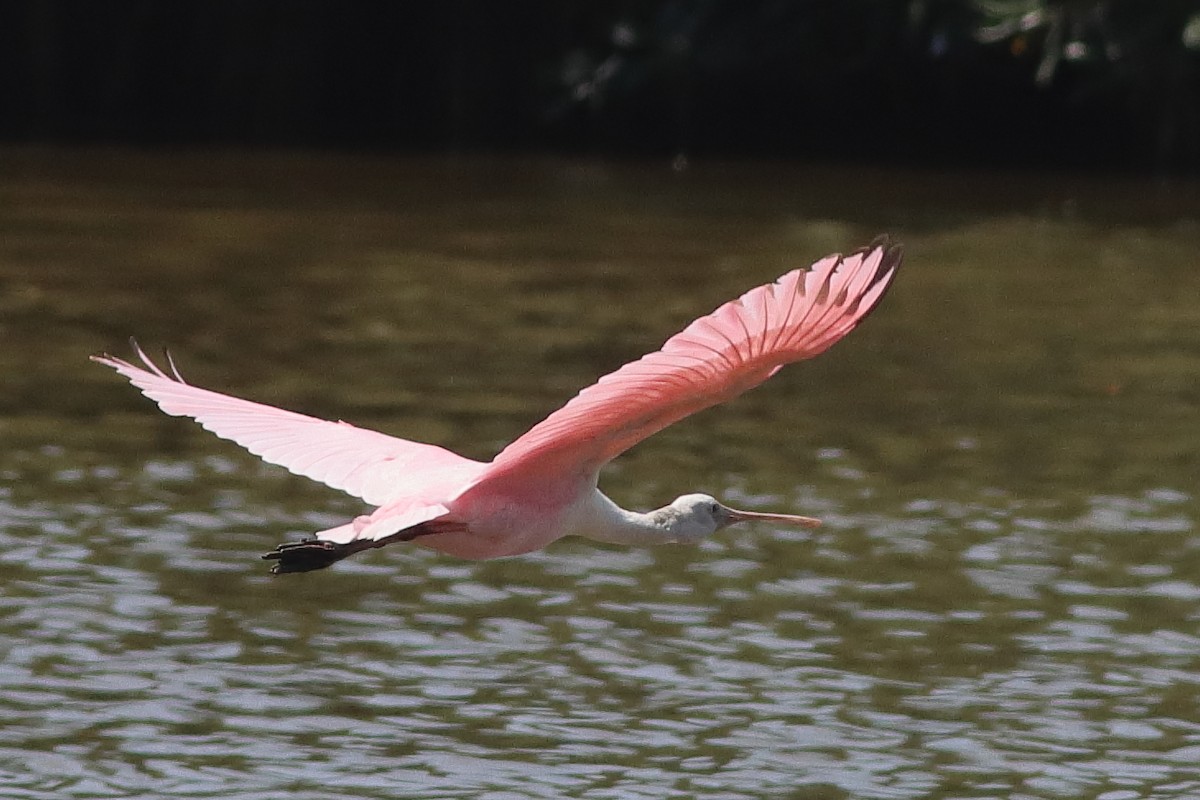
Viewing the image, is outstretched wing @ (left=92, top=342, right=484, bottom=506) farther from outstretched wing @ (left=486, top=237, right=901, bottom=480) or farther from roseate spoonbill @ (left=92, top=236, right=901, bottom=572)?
outstretched wing @ (left=486, top=237, right=901, bottom=480)

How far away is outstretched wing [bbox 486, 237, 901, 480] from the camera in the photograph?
204 inches

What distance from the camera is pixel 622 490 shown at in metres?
10.7

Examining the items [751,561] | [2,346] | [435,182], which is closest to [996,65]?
[435,182]

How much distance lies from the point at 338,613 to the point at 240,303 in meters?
7.37

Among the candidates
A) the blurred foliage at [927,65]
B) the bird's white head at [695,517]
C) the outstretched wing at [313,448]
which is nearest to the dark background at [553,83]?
the blurred foliage at [927,65]

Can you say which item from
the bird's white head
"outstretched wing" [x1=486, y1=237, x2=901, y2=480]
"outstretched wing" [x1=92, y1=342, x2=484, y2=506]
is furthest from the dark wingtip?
the bird's white head

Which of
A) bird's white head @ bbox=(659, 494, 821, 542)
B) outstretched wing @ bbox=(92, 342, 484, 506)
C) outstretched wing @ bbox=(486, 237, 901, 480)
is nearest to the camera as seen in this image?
outstretched wing @ bbox=(486, 237, 901, 480)

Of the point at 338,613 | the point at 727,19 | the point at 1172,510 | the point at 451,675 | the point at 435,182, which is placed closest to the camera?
Answer: the point at 451,675

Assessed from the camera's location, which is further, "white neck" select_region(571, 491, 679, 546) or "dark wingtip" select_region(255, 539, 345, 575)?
"white neck" select_region(571, 491, 679, 546)

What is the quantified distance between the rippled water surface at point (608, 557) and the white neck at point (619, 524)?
26.5 inches

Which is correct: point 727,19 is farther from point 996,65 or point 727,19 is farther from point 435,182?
point 435,182

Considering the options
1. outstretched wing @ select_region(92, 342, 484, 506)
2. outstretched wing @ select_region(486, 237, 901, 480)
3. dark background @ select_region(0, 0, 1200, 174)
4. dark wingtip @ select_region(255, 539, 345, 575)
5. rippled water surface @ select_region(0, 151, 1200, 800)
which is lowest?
rippled water surface @ select_region(0, 151, 1200, 800)

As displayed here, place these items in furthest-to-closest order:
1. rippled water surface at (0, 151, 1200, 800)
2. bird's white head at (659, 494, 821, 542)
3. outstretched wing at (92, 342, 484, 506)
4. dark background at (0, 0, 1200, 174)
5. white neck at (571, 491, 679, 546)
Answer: dark background at (0, 0, 1200, 174)
rippled water surface at (0, 151, 1200, 800)
bird's white head at (659, 494, 821, 542)
white neck at (571, 491, 679, 546)
outstretched wing at (92, 342, 484, 506)

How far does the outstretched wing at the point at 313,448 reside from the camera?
6.27m
